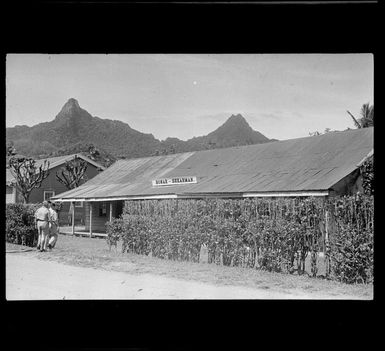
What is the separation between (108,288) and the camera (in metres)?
11.4

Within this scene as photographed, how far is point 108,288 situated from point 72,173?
84.4 feet

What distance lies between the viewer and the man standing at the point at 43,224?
17.8m

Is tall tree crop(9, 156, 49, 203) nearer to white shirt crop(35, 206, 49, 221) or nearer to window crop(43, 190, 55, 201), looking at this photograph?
window crop(43, 190, 55, 201)

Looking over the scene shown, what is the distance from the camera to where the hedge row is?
37.1ft

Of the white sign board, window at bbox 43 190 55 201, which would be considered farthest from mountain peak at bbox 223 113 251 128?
the white sign board

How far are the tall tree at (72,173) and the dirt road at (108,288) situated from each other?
22.0 metres

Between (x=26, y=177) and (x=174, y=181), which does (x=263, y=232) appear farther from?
(x=26, y=177)

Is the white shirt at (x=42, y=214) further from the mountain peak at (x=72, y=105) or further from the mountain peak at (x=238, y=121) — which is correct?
the mountain peak at (x=72, y=105)

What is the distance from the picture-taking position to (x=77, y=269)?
14.2 m

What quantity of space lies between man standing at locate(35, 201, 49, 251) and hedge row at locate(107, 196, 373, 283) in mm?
2720

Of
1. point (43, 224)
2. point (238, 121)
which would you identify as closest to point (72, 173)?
point (43, 224)

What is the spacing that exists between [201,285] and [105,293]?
6.56ft
